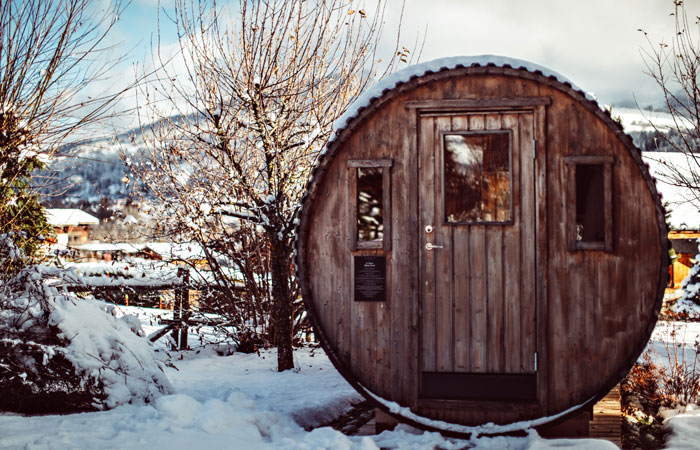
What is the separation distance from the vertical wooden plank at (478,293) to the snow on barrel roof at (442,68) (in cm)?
135

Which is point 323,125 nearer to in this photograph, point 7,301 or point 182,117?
point 182,117

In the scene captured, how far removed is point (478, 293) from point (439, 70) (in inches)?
74.1

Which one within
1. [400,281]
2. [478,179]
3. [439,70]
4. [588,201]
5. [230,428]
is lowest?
[230,428]

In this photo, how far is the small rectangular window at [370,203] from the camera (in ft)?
16.4

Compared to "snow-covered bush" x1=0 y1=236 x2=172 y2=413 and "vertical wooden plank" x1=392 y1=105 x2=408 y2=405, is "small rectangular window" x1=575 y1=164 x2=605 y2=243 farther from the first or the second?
"snow-covered bush" x1=0 y1=236 x2=172 y2=413

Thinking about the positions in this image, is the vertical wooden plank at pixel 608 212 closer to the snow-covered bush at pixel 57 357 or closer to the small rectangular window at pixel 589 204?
the small rectangular window at pixel 589 204

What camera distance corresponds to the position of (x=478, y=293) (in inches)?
191

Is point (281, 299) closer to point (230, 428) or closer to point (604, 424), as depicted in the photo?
point (230, 428)

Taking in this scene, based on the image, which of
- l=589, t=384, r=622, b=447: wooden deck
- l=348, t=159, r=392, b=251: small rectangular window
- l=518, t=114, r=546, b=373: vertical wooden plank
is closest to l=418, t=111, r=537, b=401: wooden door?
l=518, t=114, r=546, b=373: vertical wooden plank

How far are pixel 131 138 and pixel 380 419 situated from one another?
5797 mm

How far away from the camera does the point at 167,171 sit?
27.0 feet

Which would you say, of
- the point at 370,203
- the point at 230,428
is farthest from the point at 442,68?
the point at 230,428

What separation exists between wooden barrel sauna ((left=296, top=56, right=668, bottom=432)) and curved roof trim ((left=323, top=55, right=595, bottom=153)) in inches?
0.7

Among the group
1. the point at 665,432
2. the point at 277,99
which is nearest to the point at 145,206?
the point at 277,99
